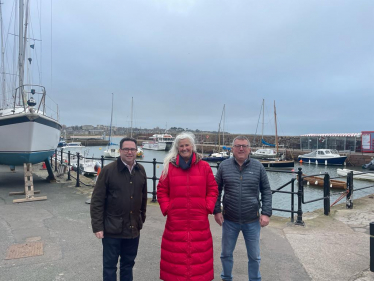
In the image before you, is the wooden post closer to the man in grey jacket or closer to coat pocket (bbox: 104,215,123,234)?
coat pocket (bbox: 104,215,123,234)

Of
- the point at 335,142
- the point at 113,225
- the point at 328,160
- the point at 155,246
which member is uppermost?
the point at 335,142

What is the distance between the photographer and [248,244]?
3145mm

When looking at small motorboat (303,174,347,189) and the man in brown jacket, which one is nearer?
the man in brown jacket

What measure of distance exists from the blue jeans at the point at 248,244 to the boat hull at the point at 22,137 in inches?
315

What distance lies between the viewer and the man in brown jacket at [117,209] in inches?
110

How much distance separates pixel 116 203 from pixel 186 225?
723 millimetres

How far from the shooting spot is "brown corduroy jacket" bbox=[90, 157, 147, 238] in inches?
110

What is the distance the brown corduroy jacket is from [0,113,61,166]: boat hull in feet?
24.2

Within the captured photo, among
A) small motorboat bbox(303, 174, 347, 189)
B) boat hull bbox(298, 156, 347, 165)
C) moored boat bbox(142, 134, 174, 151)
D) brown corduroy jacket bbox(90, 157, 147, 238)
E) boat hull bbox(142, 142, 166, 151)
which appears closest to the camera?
brown corduroy jacket bbox(90, 157, 147, 238)

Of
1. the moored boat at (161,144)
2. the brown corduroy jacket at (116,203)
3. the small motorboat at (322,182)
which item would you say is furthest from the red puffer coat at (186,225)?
the moored boat at (161,144)

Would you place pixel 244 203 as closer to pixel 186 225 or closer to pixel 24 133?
pixel 186 225

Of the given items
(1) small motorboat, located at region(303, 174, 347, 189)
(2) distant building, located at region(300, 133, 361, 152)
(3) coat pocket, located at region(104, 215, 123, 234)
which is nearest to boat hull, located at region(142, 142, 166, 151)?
(2) distant building, located at region(300, 133, 361, 152)

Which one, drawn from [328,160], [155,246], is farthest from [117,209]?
[328,160]

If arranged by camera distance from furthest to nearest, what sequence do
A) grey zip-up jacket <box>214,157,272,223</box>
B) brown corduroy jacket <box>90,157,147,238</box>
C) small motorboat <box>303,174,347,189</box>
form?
small motorboat <box>303,174,347,189</box>
grey zip-up jacket <box>214,157,272,223</box>
brown corduroy jacket <box>90,157,147,238</box>
